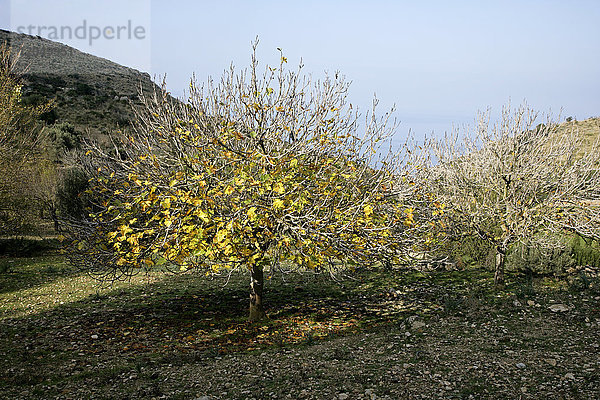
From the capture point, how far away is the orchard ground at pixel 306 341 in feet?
15.4

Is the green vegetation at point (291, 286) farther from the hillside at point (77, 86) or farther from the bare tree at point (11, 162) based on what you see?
the hillside at point (77, 86)

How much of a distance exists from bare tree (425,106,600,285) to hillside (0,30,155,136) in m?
22.5

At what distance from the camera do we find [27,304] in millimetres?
8984

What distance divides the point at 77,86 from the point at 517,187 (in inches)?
1891

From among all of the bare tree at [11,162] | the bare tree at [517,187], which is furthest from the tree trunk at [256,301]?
the bare tree at [11,162]

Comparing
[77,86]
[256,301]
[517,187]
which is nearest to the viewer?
[256,301]

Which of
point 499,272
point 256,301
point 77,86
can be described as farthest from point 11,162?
point 77,86

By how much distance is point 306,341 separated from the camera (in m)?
6.49

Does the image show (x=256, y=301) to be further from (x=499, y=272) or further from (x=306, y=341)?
(x=499, y=272)

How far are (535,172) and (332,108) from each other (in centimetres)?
547

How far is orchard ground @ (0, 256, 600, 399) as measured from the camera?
4680 millimetres

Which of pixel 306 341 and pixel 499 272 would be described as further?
pixel 499 272

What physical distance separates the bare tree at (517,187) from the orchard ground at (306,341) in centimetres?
129

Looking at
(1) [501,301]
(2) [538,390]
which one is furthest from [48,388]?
(1) [501,301]
